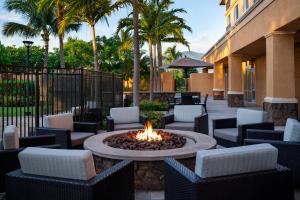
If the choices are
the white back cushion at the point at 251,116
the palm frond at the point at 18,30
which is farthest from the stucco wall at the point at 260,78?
the palm frond at the point at 18,30

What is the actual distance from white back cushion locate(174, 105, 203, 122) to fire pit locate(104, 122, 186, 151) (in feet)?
6.18

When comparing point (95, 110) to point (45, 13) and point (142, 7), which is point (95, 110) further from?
point (45, 13)

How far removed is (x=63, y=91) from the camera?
34.7 feet

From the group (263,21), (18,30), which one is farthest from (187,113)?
(18,30)

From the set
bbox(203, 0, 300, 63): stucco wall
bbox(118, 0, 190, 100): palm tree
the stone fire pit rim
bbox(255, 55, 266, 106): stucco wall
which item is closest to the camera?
the stone fire pit rim

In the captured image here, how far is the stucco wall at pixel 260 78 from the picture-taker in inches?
693

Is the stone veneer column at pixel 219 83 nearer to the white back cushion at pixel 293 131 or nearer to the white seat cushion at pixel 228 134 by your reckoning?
the white seat cushion at pixel 228 134

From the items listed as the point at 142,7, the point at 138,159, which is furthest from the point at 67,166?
the point at 142,7

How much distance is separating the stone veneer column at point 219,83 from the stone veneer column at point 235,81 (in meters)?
7.34

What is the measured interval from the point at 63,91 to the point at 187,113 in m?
4.98

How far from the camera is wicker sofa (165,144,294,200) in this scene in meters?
2.66

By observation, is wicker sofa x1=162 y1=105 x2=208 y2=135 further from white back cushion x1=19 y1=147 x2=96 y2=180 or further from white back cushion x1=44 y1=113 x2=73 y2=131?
white back cushion x1=19 y1=147 x2=96 y2=180

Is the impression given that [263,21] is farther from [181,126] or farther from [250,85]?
[250,85]

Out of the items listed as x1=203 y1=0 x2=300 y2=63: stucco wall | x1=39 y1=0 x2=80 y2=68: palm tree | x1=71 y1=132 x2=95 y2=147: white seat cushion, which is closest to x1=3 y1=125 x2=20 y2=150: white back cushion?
x1=71 y1=132 x2=95 y2=147: white seat cushion
